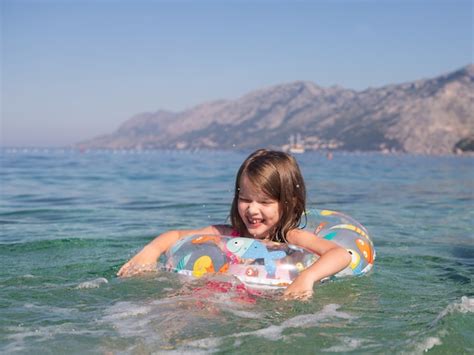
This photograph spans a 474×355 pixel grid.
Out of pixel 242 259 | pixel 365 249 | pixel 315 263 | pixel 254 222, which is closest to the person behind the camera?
pixel 315 263

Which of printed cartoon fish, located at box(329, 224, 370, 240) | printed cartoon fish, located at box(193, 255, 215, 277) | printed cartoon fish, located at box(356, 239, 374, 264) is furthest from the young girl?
printed cartoon fish, located at box(329, 224, 370, 240)

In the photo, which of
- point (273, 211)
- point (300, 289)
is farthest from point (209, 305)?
point (273, 211)

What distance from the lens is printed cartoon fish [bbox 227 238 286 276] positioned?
4629 mm

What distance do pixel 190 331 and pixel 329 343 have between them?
2.49 feet

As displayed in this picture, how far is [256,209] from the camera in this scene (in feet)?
15.4

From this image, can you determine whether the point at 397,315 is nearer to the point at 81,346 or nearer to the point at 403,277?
the point at 403,277

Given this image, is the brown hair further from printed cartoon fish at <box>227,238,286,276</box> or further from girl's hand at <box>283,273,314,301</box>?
girl's hand at <box>283,273,314,301</box>

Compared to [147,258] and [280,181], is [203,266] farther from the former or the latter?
[280,181]

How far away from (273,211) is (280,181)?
0.83 feet

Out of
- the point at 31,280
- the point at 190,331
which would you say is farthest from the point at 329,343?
the point at 31,280

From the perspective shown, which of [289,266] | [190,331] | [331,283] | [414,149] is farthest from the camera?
[414,149]

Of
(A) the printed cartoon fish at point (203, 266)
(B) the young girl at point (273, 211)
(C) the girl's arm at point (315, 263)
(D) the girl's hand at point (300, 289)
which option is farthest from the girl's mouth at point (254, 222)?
(D) the girl's hand at point (300, 289)

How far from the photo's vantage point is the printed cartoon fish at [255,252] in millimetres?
4629

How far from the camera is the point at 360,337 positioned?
3418mm
